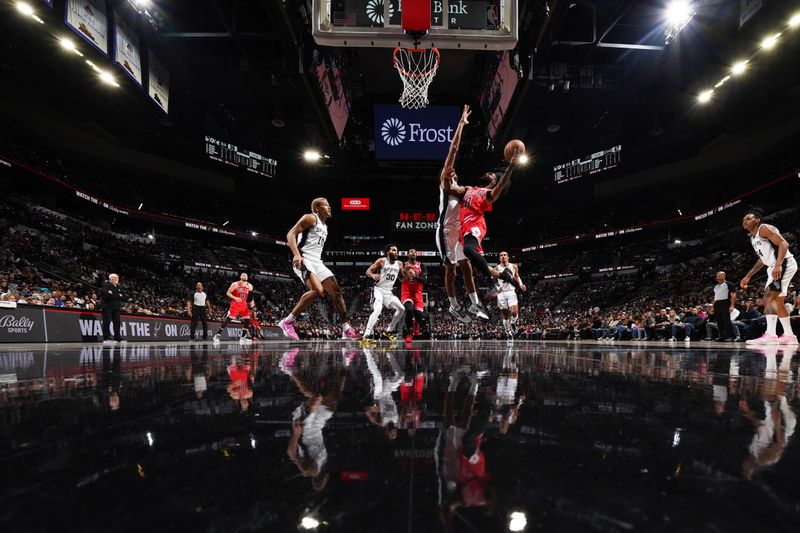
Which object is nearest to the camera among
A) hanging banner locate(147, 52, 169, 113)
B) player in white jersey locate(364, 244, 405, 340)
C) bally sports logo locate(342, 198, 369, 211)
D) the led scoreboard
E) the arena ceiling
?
player in white jersey locate(364, 244, 405, 340)

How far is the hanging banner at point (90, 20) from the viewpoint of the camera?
306 inches

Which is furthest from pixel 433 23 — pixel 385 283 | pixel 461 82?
pixel 461 82

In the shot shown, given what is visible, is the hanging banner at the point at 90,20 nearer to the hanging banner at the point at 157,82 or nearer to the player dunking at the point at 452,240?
the hanging banner at the point at 157,82

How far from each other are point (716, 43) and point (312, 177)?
73.4 feet

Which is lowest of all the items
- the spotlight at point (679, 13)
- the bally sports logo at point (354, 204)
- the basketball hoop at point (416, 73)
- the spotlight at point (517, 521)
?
the spotlight at point (517, 521)

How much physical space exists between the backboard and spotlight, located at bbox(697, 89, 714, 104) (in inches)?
584

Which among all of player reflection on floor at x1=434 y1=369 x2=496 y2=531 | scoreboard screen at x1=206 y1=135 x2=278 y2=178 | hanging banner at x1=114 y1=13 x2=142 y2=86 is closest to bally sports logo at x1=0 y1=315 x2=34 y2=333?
hanging banner at x1=114 y1=13 x2=142 y2=86

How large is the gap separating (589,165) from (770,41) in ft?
34.1

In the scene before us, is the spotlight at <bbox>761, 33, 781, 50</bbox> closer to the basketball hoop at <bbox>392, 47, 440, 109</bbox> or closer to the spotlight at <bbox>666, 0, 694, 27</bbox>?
the spotlight at <bbox>666, 0, 694, 27</bbox>

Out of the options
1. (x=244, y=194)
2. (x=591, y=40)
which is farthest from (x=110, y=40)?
(x=244, y=194)

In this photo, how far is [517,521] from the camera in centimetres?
48

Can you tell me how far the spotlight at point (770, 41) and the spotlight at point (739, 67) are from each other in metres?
0.86

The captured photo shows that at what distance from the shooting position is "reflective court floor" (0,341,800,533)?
487 millimetres

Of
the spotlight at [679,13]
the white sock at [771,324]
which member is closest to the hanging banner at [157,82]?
the spotlight at [679,13]
